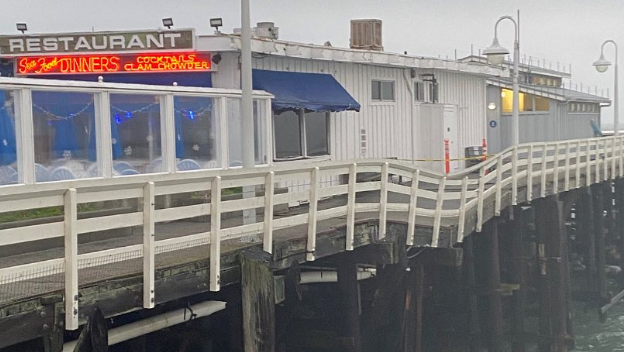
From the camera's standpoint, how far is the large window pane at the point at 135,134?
465 inches

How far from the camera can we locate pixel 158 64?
14.1m

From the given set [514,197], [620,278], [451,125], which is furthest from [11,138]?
[620,278]

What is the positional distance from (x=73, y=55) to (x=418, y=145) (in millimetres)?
9004

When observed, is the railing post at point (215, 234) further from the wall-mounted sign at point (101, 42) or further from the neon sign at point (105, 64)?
the neon sign at point (105, 64)

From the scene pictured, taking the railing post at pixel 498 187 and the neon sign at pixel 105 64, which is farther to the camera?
the railing post at pixel 498 187

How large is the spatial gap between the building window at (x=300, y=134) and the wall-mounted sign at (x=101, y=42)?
256cm

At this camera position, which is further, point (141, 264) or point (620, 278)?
point (620, 278)

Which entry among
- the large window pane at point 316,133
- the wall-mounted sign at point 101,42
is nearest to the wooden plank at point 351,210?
the wall-mounted sign at point 101,42

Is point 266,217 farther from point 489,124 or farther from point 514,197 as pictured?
point 489,124

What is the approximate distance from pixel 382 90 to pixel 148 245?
39.3 feet

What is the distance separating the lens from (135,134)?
12.1 m

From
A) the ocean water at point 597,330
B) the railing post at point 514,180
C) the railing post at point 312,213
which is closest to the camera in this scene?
the railing post at point 312,213

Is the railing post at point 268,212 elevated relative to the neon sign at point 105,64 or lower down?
lower down

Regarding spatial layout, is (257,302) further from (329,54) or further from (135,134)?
(329,54)
